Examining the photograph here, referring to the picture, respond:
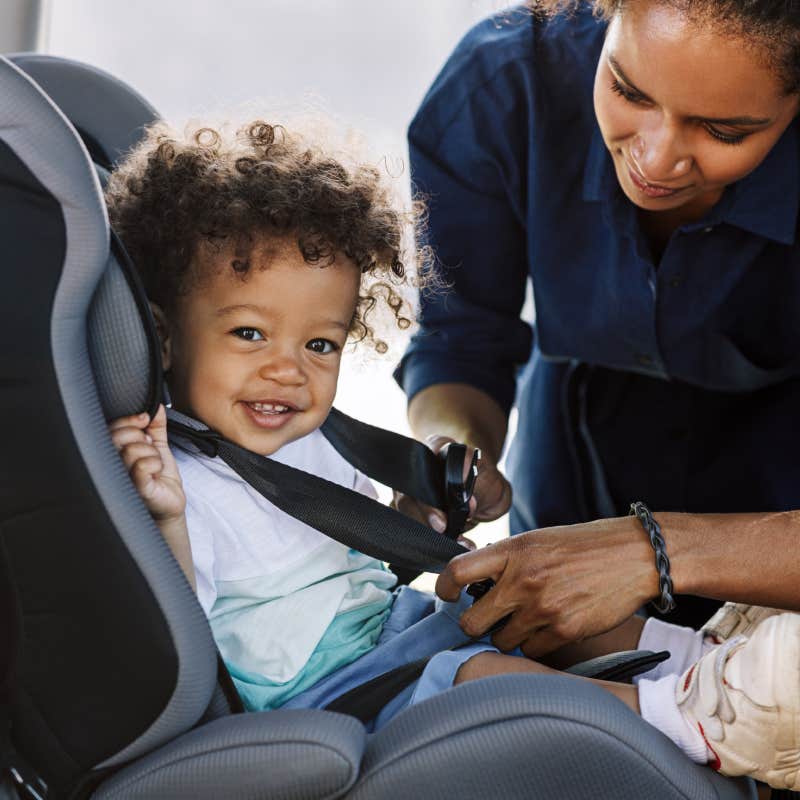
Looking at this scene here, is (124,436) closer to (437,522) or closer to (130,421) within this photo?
(130,421)

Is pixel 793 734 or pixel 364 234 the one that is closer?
pixel 793 734

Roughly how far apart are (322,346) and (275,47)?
75.7 inches

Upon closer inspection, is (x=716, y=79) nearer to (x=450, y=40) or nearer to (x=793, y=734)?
(x=793, y=734)

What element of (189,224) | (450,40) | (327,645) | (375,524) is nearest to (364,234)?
(189,224)

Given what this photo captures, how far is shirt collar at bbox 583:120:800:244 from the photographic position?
1.49m

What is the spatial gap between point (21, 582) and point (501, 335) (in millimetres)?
1022

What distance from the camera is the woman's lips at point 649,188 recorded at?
A: 136 cm

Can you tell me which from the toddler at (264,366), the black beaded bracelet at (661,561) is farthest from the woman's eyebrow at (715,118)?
the black beaded bracelet at (661,561)

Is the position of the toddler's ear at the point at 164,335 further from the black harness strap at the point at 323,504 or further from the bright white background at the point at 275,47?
the bright white background at the point at 275,47

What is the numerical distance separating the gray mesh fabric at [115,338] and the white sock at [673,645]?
663 millimetres

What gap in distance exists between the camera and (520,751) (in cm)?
90

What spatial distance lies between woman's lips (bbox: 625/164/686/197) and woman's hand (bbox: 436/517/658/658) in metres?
0.43

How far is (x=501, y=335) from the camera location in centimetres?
179

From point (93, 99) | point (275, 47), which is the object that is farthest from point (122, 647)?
point (275, 47)
